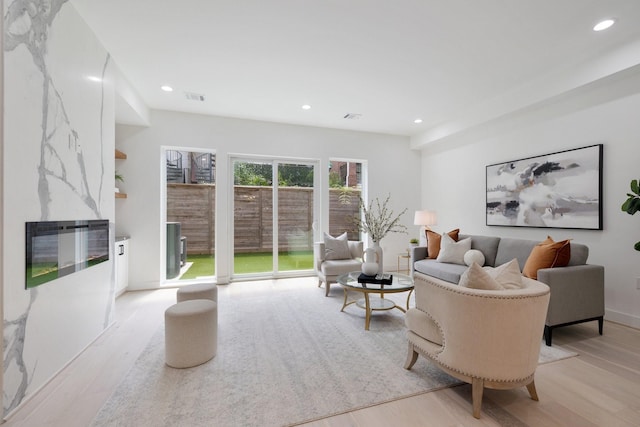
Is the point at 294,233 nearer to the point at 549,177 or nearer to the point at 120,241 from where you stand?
the point at 120,241

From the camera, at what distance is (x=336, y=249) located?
452cm

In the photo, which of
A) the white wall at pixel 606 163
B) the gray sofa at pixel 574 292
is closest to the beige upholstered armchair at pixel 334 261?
the gray sofa at pixel 574 292

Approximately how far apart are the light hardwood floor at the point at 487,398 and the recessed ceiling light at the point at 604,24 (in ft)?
9.32

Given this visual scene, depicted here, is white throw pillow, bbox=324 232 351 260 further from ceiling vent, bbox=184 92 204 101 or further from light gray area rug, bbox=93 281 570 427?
ceiling vent, bbox=184 92 204 101

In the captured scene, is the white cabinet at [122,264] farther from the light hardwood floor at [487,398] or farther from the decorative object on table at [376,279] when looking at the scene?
the decorative object on table at [376,279]

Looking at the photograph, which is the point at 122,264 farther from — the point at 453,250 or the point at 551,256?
the point at 551,256

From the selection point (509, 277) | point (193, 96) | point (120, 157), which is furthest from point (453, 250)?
point (120, 157)

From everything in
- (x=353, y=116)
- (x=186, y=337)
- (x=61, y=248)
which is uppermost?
(x=353, y=116)

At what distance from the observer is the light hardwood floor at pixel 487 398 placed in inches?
64.1

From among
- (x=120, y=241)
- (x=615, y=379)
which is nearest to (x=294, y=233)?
(x=120, y=241)

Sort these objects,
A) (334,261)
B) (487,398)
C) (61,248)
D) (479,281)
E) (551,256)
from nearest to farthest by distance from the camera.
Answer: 1. (479,281)
2. (487,398)
3. (61,248)
4. (551,256)
5. (334,261)

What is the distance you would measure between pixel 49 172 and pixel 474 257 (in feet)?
14.8

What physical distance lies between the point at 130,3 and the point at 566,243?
14.6ft

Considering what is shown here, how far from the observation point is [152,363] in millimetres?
2250
